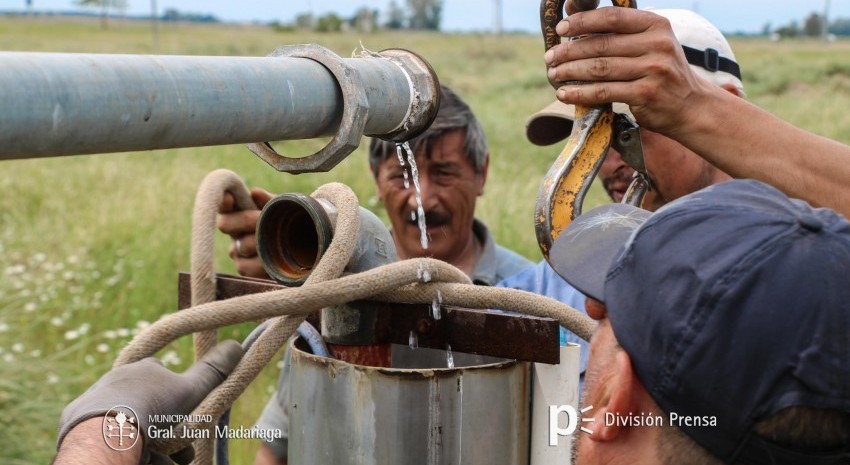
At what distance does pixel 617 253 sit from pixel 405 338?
39cm

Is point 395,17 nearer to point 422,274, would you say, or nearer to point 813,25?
point 813,25

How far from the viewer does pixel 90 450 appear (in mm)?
1374

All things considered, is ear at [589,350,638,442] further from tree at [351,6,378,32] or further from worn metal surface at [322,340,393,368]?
tree at [351,6,378,32]

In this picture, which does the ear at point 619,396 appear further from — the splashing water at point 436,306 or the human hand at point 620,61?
the human hand at point 620,61

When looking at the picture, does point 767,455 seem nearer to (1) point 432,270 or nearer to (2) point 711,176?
(1) point 432,270

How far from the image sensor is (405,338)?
1.47 meters

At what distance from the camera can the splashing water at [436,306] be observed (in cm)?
143

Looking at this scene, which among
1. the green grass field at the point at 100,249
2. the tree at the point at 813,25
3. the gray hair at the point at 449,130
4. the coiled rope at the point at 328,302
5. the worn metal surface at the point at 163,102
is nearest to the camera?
the worn metal surface at the point at 163,102

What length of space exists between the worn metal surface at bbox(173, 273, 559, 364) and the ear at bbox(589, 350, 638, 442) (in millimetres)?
199

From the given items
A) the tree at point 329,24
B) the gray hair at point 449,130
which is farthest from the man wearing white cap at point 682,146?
the tree at point 329,24

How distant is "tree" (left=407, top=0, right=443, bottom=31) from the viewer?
61719 millimetres

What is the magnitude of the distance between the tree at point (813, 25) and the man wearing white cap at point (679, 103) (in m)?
58.4

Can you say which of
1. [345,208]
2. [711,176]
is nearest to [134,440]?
[345,208]

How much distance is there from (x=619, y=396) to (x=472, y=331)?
1.12 ft
